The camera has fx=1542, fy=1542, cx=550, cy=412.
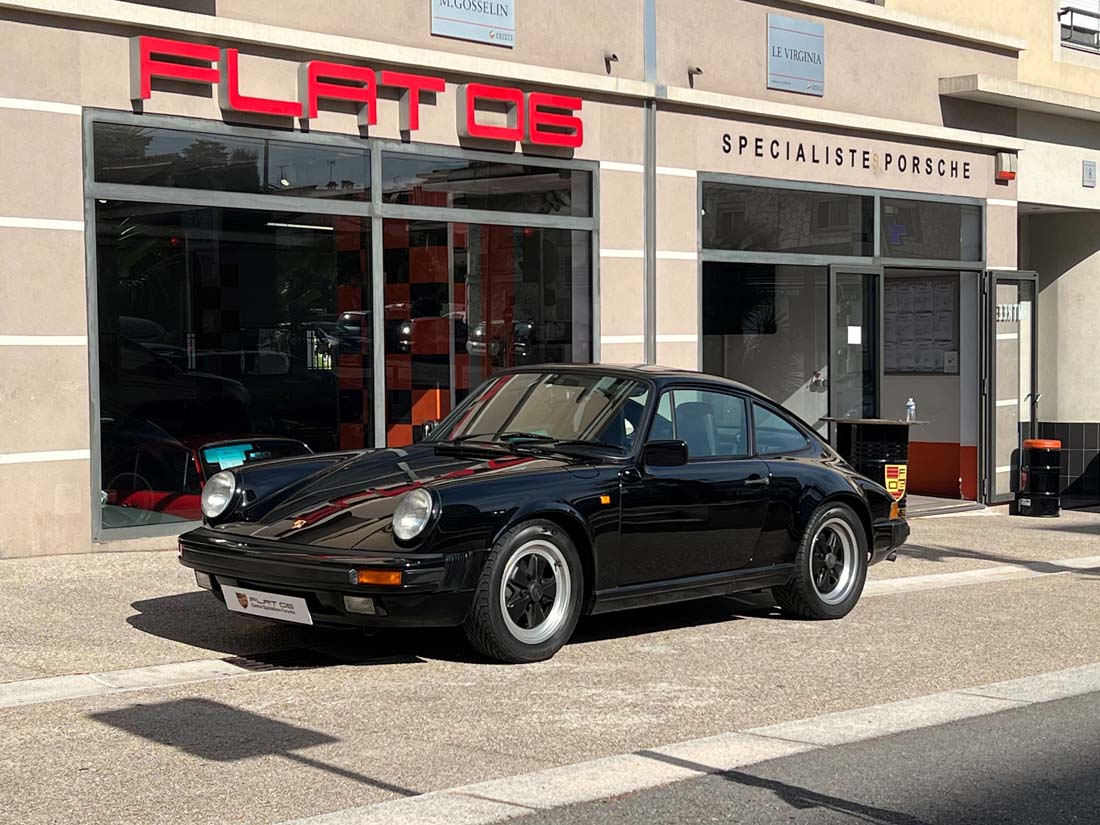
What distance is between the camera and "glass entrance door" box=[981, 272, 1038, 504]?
17.2 metres

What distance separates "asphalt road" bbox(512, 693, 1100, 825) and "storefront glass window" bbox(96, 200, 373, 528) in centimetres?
610

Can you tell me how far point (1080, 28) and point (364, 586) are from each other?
627 inches

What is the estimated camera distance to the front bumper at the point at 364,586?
6797mm

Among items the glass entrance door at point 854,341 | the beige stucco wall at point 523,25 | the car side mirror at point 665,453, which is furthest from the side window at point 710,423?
the glass entrance door at point 854,341

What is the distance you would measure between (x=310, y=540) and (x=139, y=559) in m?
3.57

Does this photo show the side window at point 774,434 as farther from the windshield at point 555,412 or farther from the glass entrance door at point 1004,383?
the glass entrance door at point 1004,383

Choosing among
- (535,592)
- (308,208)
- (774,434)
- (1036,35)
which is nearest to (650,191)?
(308,208)

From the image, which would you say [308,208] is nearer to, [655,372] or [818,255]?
[655,372]

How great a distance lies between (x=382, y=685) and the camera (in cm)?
685

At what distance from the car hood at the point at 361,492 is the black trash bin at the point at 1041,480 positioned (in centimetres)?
1036

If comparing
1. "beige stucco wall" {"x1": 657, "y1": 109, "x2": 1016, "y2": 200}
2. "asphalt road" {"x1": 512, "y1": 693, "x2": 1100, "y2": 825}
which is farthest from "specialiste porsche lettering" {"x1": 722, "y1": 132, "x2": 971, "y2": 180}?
"asphalt road" {"x1": 512, "y1": 693, "x2": 1100, "y2": 825}

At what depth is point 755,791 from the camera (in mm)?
5207

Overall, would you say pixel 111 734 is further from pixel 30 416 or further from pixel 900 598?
pixel 900 598

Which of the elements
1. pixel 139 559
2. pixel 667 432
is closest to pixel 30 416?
pixel 139 559
